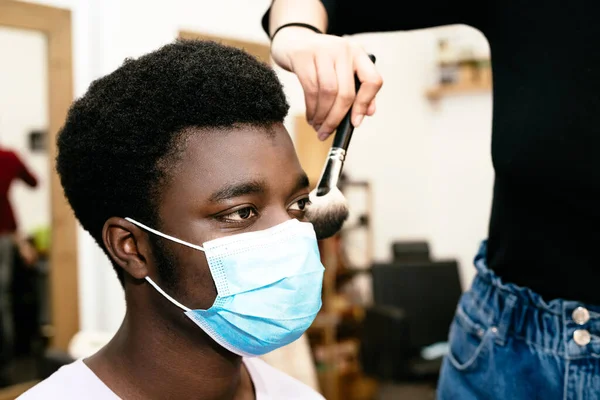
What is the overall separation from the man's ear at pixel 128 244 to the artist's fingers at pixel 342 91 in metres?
0.35

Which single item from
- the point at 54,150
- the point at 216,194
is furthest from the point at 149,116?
the point at 54,150

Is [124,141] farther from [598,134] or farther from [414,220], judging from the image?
[414,220]

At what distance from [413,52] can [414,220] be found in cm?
140

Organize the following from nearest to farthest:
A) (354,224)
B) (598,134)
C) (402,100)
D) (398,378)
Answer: (598,134)
(398,378)
(354,224)
(402,100)

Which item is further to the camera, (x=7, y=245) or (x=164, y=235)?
(x=7, y=245)

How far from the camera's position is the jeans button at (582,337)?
34.3 inches

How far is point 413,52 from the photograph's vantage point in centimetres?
485

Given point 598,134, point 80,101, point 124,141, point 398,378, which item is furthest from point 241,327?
point 398,378

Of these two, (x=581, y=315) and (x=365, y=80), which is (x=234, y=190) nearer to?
(x=365, y=80)

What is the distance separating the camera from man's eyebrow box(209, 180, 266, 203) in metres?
0.88

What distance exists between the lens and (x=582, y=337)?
0.88m

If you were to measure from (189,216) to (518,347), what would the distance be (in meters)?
0.56

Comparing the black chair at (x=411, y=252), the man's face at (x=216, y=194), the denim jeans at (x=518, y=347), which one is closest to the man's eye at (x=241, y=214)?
the man's face at (x=216, y=194)

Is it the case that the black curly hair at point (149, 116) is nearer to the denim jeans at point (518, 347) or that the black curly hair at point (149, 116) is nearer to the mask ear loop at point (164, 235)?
the mask ear loop at point (164, 235)
